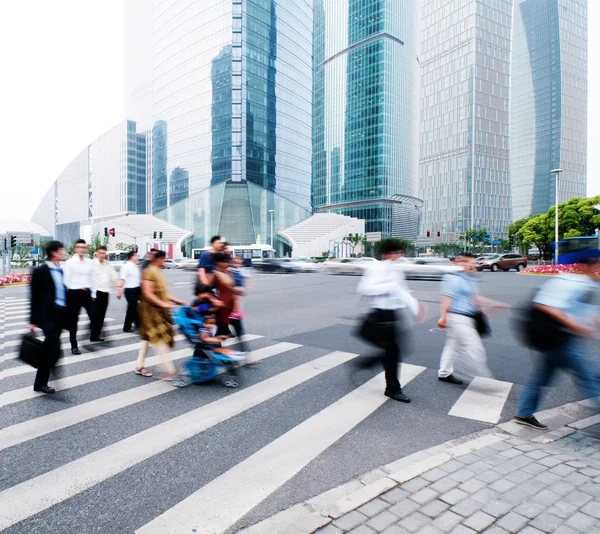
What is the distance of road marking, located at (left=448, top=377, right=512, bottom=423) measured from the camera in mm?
3986

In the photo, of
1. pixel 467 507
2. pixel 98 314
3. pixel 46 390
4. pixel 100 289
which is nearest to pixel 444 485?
pixel 467 507

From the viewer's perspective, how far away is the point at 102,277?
25.1 ft

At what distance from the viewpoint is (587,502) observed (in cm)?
245

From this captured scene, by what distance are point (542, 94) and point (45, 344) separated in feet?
530

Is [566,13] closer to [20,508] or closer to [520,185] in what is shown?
[520,185]

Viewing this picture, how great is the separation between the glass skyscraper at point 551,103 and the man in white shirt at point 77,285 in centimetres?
14550

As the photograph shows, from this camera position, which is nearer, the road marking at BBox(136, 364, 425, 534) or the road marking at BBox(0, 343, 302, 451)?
the road marking at BBox(136, 364, 425, 534)

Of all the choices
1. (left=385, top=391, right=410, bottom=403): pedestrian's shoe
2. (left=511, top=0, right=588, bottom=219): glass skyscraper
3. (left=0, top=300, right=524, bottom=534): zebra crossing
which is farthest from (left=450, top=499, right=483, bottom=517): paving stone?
(left=511, top=0, right=588, bottom=219): glass skyscraper

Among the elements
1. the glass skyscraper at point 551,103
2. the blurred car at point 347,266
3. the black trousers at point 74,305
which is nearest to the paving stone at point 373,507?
the black trousers at point 74,305

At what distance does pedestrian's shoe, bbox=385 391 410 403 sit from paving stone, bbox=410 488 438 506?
1.74 meters

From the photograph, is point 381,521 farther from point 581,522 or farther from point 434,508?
point 581,522

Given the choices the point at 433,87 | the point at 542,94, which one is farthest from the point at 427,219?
the point at 542,94

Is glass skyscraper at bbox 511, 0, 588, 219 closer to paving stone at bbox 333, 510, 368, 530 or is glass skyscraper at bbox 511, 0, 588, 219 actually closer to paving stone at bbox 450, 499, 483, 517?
paving stone at bbox 450, 499, 483, 517

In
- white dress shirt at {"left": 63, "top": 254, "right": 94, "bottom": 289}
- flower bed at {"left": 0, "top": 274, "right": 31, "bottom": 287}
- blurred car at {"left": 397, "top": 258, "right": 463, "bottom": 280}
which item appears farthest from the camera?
blurred car at {"left": 397, "top": 258, "right": 463, "bottom": 280}
